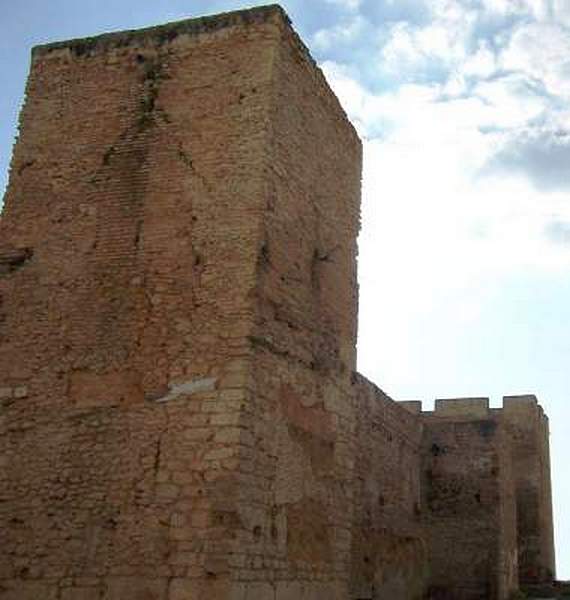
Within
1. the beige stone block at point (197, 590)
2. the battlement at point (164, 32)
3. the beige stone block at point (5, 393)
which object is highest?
the battlement at point (164, 32)

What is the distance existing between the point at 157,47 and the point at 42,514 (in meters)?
4.55

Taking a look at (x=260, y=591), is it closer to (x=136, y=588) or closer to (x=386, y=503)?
(x=136, y=588)

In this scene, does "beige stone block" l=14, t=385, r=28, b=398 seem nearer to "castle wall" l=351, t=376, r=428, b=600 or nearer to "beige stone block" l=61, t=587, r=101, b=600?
"beige stone block" l=61, t=587, r=101, b=600

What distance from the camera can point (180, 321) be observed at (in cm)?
762

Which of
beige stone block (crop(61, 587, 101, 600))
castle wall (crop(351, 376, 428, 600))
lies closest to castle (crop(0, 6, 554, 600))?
beige stone block (crop(61, 587, 101, 600))

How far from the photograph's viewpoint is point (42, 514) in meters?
7.40

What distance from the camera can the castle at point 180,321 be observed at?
7.07m

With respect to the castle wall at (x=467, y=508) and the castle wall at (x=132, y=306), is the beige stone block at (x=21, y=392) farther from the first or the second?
the castle wall at (x=467, y=508)

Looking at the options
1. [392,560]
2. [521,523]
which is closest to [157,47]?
[392,560]

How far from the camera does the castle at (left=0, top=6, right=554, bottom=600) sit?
7074 millimetres

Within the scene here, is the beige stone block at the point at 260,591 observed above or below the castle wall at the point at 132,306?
below

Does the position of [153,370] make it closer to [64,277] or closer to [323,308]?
[64,277]

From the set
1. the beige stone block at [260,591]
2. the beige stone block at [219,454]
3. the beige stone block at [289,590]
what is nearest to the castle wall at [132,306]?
the beige stone block at [219,454]

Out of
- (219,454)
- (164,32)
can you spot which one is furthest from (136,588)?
(164,32)
